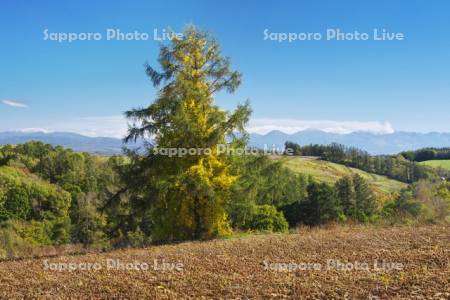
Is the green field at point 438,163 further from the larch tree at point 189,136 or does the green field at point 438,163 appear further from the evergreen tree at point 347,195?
the larch tree at point 189,136

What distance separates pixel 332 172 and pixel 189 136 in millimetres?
134977

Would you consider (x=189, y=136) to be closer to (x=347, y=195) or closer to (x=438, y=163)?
(x=347, y=195)

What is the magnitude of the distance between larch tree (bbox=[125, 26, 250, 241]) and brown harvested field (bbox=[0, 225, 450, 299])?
12.6 feet

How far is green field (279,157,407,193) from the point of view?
425 feet

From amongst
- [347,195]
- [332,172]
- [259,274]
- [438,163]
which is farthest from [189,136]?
[438,163]

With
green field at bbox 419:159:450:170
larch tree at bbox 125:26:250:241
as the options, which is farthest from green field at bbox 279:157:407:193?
larch tree at bbox 125:26:250:241

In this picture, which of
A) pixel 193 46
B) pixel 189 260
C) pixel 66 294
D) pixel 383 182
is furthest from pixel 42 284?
pixel 383 182

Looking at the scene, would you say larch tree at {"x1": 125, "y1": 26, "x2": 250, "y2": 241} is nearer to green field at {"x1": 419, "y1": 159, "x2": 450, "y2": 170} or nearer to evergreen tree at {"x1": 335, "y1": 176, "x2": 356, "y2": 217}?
evergreen tree at {"x1": 335, "y1": 176, "x2": 356, "y2": 217}

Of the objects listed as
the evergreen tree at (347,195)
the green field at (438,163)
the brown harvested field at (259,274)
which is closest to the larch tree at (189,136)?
the brown harvested field at (259,274)

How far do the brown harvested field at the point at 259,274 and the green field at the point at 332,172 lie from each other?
10798 centimetres

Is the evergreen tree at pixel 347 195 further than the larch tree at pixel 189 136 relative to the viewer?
Yes

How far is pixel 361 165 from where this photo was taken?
161 meters

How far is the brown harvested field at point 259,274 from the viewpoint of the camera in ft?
32.5

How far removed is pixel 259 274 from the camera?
11.6 metres
